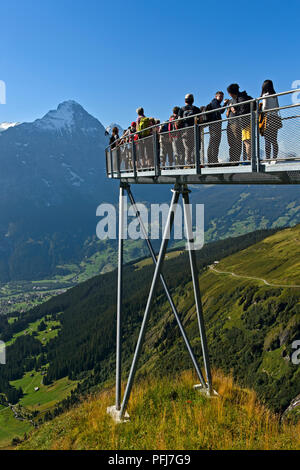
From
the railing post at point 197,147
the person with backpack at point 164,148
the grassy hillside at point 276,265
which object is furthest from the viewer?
the grassy hillside at point 276,265

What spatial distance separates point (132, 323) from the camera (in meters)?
191

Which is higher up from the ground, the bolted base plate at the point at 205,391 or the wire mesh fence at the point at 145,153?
the wire mesh fence at the point at 145,153

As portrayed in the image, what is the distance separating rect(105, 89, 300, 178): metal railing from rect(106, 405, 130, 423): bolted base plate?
815 cm

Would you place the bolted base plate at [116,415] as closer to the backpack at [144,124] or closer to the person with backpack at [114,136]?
the backpack at [144,124]

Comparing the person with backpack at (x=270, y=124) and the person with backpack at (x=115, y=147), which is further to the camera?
the person with backpack at (x=115, y=147)

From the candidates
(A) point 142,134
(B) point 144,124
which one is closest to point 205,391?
(A) point 142,134

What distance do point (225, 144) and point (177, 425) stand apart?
780 centimetres

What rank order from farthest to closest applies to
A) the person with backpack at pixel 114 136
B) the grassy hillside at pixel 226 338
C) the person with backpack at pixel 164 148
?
1. the grassy hillside at pixel 226 338
2. the person with backpack at pixel 114 136
3. the person with backpack at pixel 164 148

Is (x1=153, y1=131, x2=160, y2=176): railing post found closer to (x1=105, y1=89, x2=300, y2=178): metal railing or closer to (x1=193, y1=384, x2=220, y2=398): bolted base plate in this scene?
(x1=105, y1=89, x2=300, y2=178): metal railing

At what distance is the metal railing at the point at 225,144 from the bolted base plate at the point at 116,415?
26.7ft

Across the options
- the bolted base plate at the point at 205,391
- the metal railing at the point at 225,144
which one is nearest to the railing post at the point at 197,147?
the metal railing at the point at 225,144

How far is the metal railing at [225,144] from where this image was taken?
7.74 metres

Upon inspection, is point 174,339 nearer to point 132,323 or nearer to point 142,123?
point 132,323
